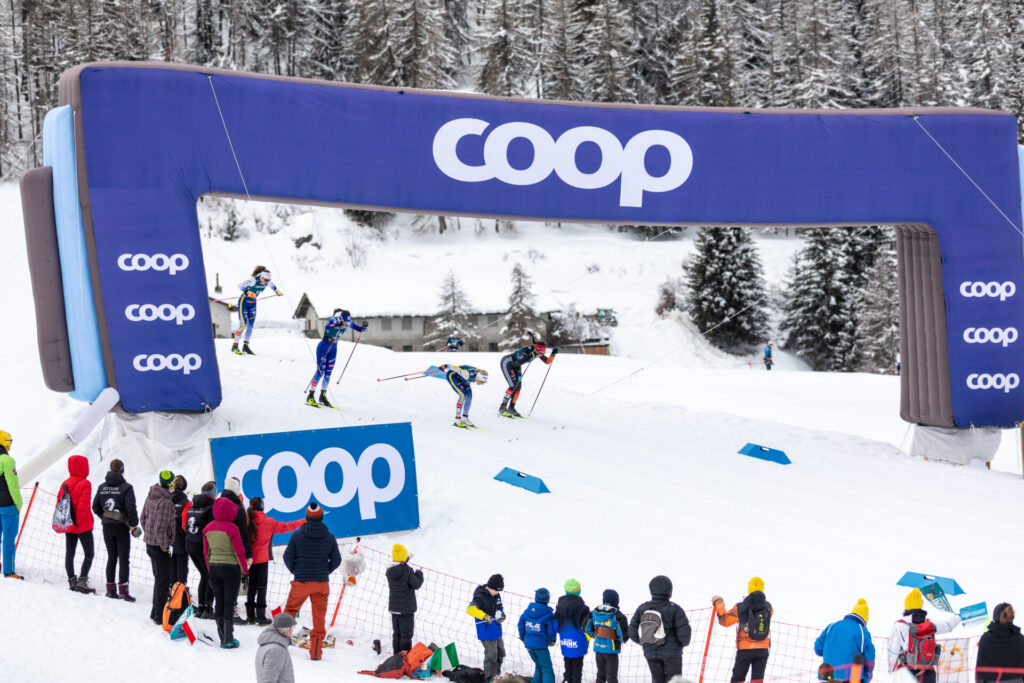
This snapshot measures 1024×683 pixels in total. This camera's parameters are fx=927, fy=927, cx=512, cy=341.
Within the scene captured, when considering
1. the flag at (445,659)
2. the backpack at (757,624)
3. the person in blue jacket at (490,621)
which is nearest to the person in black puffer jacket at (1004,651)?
the backpack at (757,624)

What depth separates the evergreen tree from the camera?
4559 cm

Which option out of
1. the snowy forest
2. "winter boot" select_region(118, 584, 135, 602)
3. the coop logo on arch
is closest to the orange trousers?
"winter boot" select_region(118, 584, 135, 602)

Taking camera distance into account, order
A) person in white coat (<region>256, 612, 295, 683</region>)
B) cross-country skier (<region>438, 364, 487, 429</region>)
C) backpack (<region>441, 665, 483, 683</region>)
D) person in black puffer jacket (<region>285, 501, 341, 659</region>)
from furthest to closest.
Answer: cross-country skier (<region>438, 364, 487, 429</region>) < person in black puffer jacket (<region>285, 501, 341, 659</region>) < backpack (<region>441, 665, 483, 683</region>) < person in white coat (<region>256, 612, 295, 683</region>)

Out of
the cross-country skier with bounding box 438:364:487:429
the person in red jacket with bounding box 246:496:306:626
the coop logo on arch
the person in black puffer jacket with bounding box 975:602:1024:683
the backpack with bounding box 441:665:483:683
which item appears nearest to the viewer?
the person in black puffer jacket with bounding box 975:602:1024:683

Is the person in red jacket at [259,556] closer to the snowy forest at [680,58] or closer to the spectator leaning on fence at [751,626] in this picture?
the spectator leaning on fence at [751,626]

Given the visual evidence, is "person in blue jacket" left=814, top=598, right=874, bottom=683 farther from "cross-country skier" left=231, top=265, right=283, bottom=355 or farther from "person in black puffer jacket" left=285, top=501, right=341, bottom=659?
"cross-country skier" left=231, top=265, right=283, bottom=355

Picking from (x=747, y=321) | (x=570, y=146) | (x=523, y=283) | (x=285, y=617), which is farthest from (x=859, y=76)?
(x=285, y=617)

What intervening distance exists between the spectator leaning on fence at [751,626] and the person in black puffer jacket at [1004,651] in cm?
136

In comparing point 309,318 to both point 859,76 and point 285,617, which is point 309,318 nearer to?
point 285,617

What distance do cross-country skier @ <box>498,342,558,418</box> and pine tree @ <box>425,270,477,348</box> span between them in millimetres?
26247

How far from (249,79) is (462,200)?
3295 mm

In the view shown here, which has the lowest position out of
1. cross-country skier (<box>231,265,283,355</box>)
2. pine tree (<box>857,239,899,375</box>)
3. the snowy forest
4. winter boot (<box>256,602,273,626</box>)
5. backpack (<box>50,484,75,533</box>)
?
pine tree (<box>857,239,899,375</box>)

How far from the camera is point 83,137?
1158 cm

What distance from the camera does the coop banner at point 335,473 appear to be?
360 inches
